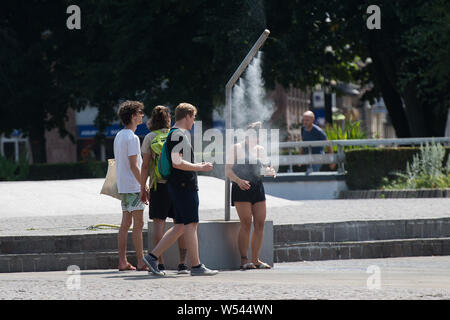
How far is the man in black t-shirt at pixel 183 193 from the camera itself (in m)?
A: 10.4

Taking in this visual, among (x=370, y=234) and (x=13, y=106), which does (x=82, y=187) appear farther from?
(x=13, y=106)

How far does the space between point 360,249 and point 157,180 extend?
11.1 ft

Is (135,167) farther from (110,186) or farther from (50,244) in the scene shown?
(50,244)

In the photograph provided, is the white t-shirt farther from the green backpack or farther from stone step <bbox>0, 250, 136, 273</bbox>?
stone step <bbox>0, 250, 136, 273</bbox>

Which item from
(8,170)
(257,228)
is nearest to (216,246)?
(257,228)

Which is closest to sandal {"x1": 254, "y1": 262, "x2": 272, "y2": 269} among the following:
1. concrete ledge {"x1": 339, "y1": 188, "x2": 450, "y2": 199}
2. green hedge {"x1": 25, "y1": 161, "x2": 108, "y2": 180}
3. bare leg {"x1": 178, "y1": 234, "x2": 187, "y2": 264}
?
bare leg {"x1": 178, "y1": 234, "x2": 187, "y2": 264}

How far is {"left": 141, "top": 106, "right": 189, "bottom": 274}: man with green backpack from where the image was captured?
36.0 feet

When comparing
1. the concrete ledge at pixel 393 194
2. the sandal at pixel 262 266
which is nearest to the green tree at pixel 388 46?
the concrete ledge at pixel 393 194

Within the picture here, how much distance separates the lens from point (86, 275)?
1091 cm

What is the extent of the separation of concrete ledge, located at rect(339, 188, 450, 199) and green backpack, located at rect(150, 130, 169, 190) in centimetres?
1239

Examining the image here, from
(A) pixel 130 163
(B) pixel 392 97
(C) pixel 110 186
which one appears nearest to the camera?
(A) pixel 130 163

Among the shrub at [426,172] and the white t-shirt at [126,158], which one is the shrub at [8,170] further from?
the white t-shirt at [126,158]

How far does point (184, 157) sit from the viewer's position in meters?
10.4
